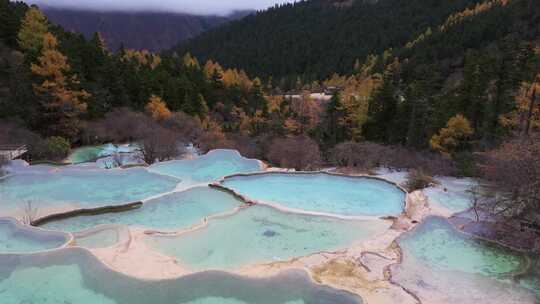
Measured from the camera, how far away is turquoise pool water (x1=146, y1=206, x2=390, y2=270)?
8.38 m

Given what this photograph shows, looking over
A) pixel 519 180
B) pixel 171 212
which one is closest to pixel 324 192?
pixel 171 212

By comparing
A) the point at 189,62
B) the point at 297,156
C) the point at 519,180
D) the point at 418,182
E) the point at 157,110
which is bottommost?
the point at 418,182

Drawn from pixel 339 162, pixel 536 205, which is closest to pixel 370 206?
pixel 536 205

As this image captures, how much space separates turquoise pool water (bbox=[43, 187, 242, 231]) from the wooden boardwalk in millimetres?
7467

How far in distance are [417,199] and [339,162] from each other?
654 cm

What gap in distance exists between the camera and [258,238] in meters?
9.29

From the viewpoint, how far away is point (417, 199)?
11.6 m

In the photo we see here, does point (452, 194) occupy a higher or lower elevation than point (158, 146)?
lower

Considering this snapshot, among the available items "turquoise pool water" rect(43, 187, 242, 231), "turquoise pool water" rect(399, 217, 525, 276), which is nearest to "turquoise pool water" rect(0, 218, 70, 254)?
"turquoise pool water" rect(43, 187, 242, 231)

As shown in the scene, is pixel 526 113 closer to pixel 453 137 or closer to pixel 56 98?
pixel 453 137

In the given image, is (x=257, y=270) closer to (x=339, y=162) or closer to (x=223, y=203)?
(x=223, y=203)

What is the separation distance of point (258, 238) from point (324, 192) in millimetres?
4273

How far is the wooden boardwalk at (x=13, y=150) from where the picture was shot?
50.3 feet

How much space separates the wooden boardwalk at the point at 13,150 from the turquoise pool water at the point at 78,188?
3189 millimetres
